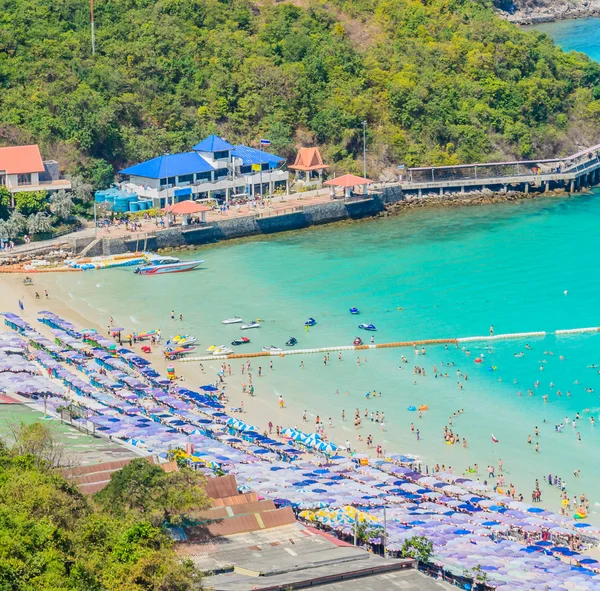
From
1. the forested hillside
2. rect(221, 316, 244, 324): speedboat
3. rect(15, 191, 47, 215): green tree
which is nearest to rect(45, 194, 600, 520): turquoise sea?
rect(221, 316, 244, 324): speedboat

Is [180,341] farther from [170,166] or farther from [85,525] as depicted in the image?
[85,525]

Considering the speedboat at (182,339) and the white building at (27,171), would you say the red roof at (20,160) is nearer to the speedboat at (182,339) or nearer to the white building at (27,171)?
the white building at (27,171)

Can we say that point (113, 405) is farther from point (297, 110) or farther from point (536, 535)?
point (297, 110)

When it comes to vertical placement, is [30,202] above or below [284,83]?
below

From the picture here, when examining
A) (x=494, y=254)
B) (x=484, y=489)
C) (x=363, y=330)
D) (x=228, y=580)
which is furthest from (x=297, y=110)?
(x=228, y=580)

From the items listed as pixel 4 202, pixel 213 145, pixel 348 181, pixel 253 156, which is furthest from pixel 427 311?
pixel 4 202
